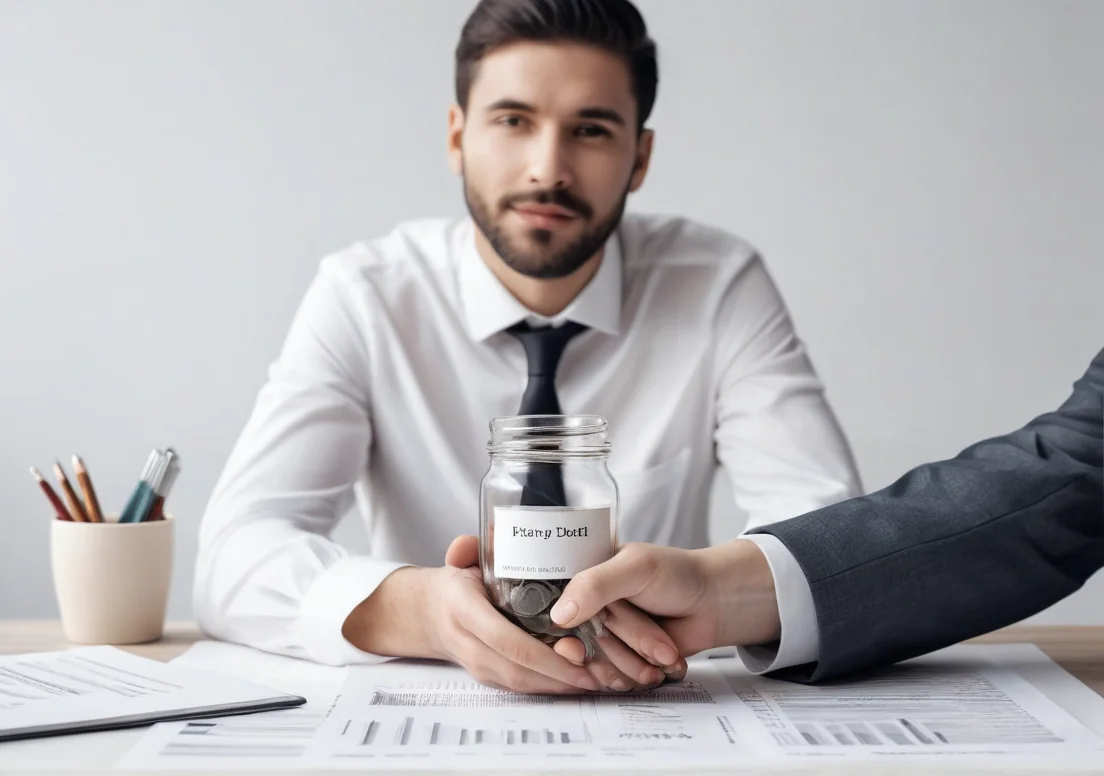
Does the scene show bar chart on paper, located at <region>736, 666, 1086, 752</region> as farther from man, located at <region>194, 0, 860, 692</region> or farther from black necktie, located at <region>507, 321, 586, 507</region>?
black necktie, located at <region>507, 321, 586, 507</region>

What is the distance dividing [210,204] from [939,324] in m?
1.79

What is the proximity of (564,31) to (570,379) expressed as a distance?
49cm

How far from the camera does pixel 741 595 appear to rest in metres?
0.96

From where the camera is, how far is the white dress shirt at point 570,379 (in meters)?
1.53

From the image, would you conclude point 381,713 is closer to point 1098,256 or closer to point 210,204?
point 210,204

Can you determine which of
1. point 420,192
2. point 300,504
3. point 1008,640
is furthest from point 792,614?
point 420,192

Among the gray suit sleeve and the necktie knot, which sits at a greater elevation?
the necktie knot

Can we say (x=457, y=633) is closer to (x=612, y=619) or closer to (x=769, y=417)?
(x=612, y=619)

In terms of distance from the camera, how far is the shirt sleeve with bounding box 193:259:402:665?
1104mm

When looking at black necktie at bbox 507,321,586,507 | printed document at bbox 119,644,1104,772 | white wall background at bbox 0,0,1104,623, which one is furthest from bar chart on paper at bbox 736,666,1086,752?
white wall background at bbox 0,0,1104,623

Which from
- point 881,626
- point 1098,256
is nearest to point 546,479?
point 881,626

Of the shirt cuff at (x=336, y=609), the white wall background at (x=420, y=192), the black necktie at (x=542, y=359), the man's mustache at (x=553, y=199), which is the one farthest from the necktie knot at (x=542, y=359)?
the white wall background at (x=420, y=192)

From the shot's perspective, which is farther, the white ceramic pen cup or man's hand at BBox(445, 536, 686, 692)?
the white ceramic pen cup

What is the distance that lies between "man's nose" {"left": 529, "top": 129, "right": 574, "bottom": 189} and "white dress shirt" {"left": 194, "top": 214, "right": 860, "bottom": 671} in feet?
0.64
